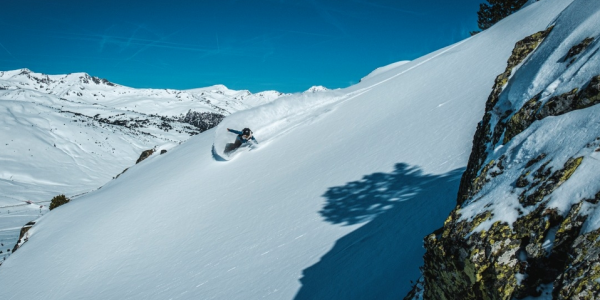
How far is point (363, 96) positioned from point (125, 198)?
1332 cm

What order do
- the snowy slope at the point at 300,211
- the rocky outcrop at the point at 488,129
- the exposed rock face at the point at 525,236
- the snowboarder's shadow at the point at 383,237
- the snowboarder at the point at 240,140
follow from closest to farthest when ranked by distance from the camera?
the exposed rock face at the point at 525,236, the rocky outcrop at the point at 488,129, the snowboarder's shadow at the point at 383,237, the snowy slope at the point at 300,211, the snowboarder at the point at 240,140

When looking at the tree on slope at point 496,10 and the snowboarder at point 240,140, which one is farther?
the tree on slope at point 496,10

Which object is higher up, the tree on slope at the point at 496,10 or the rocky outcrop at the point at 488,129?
the tree on slope at the point at 496,10

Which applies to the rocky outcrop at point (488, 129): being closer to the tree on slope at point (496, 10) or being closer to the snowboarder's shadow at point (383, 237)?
the snowboarder's shadow at point (383, 237)

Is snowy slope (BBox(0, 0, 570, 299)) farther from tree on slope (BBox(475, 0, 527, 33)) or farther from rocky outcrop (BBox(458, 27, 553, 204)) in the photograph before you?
tree on slope (BBox(475, 0, 527, 33))

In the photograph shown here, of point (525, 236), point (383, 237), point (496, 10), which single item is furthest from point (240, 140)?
point (496, 10)

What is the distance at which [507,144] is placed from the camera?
11.9ft

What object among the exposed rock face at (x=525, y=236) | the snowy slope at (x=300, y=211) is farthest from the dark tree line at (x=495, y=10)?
the exposed rock face at (x=525, y=236)

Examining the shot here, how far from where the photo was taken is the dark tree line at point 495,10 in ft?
88.6

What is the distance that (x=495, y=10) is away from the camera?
94.5ft

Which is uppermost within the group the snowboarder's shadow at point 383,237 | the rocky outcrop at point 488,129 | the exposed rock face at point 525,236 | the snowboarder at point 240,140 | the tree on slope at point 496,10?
the tree on slope at point 496,10

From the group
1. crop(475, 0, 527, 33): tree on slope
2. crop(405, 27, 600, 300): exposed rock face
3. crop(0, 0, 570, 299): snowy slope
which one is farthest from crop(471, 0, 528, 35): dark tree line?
crop(405, 27, 600, 300): exposed rock face

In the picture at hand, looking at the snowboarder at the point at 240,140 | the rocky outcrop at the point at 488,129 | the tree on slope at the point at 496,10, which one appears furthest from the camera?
the tree on slope at the point at 496,10

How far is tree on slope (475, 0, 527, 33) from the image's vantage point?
27000mm
